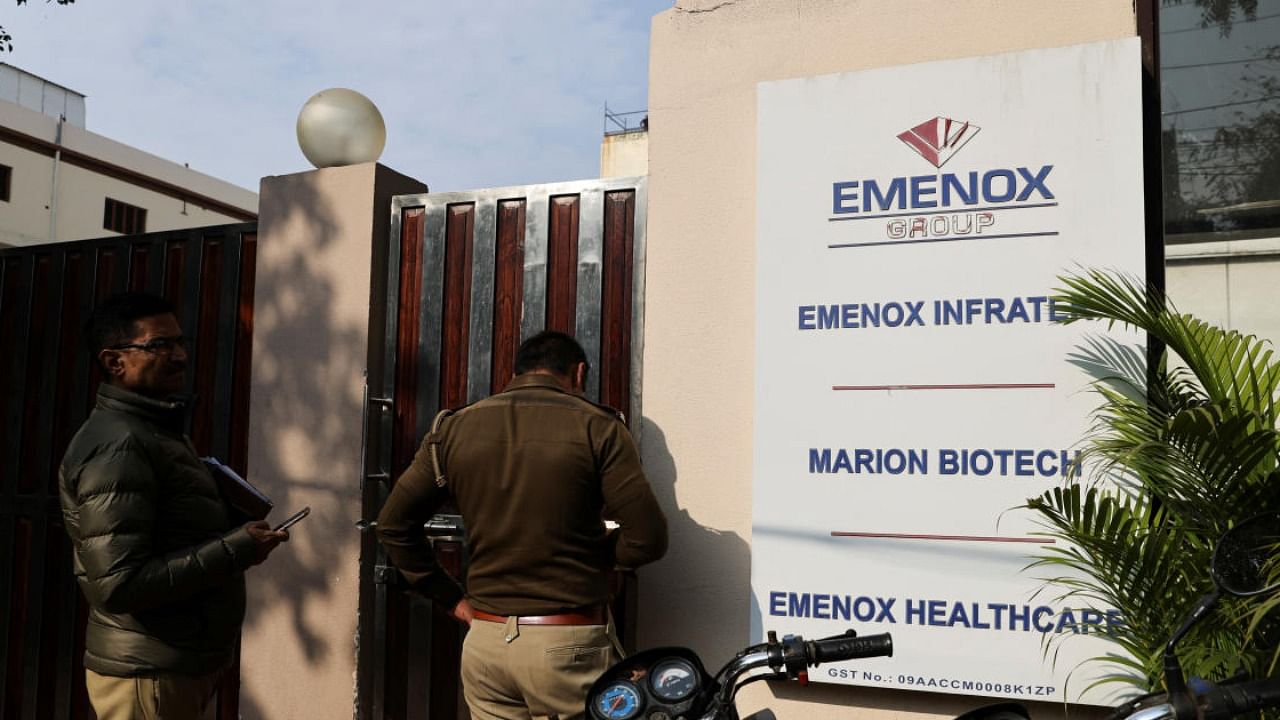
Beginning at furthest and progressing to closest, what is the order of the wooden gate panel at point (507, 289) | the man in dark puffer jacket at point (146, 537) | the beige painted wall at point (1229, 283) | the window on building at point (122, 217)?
the window on building at point (122, 217), the wooden gate panel at point (507, 289), the beige painted wall at point (1229, 283), the man in dark puffer jacket at point (146, 537)

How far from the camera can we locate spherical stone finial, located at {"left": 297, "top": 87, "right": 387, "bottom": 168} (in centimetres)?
511

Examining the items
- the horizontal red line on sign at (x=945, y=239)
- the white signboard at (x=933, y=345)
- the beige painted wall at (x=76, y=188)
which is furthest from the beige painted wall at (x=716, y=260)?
the beige painted wall at (x=76, y=188)

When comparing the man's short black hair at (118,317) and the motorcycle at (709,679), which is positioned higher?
the man's short black hair at (118,317)

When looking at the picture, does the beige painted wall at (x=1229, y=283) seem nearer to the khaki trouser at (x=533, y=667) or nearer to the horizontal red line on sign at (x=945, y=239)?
the horizontal red line on sign at (x=945, y=239)

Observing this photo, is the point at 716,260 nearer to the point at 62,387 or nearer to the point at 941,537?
the point at 941,537

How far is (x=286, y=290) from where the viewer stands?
17.0ft

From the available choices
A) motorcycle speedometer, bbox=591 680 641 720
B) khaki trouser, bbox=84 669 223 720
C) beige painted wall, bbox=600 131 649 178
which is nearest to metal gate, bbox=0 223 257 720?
khaki trouser, bbox=84 669 223 720

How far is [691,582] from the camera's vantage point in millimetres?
4258

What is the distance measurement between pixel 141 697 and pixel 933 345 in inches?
108

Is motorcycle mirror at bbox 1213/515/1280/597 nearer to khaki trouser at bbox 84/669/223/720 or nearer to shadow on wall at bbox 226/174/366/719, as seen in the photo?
khaki trouser at bbox 84/669/223/720

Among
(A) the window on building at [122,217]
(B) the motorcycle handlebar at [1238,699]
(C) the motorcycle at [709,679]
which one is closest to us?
(B) the motorcycle handlebar at [1238,699]

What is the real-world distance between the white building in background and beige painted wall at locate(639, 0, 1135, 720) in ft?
66.4

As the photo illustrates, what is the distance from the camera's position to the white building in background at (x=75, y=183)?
21.4 meters

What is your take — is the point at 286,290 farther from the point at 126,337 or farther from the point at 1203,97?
the point at 1203,97
